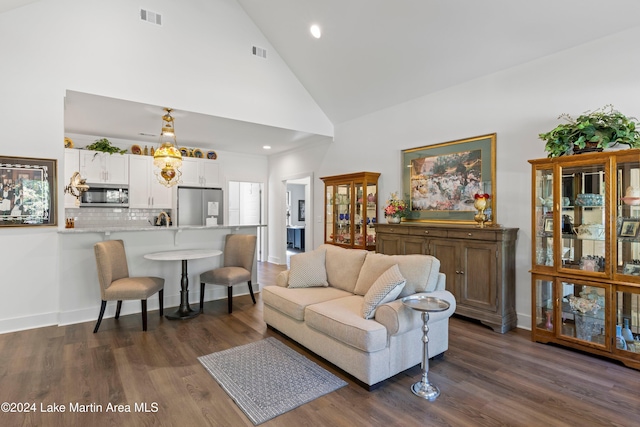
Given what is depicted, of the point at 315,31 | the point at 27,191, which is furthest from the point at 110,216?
the point at 315,31

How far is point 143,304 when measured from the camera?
3.58m

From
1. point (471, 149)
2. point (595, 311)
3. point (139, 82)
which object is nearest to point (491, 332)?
point (595, 311)

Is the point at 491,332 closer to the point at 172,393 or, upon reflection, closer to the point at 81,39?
the point at 172,393

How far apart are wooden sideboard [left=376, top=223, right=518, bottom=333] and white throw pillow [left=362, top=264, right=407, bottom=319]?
1557 millimetres

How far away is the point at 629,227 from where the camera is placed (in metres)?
2.90

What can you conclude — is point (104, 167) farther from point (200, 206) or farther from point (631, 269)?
point (631, 269)

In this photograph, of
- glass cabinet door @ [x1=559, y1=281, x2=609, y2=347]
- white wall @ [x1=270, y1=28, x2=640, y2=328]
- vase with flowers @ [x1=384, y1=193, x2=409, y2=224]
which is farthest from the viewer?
vase with flowers @ [x1=384, y1=193, x2=409, y2=224]

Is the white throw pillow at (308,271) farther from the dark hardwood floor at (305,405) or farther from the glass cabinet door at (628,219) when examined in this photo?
the glass cabinet door at (628,219)

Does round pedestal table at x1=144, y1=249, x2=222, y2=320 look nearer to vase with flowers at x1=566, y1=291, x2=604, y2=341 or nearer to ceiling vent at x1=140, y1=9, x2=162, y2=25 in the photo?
ceiling vent at x1=140, y1=9, x2=162, y2=25

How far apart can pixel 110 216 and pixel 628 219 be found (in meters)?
7.40

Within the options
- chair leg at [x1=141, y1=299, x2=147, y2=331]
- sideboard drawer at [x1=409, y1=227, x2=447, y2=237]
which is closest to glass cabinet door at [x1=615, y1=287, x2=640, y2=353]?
sideboard drawer at [x1=409, y1=227, x2=447, y2=237]

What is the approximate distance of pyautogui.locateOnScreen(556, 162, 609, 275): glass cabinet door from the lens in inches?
119

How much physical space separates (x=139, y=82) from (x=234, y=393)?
387 cm

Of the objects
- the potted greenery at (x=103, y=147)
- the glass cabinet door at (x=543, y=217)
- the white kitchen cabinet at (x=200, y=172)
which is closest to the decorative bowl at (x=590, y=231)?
the glass cabinet door at (x=543, y=217)
